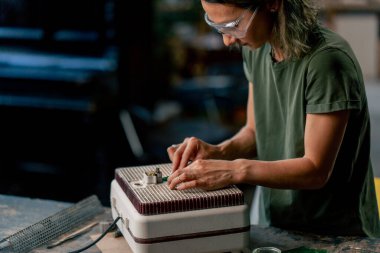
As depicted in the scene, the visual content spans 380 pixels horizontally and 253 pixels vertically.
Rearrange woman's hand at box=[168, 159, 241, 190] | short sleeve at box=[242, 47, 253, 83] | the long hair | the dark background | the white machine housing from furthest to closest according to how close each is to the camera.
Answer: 1. the dark background
2. short sleeve at box=[242, 47, 253, 83]
3. the long hair
4. woman's hand at box=[168, 159, 241, 190]
5. the white machine housing

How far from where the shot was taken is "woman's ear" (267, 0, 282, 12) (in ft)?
6.23

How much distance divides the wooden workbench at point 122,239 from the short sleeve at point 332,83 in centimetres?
44

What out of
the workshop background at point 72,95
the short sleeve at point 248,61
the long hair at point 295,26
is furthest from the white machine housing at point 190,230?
the workshop background at point 72,95

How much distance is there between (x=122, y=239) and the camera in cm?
195

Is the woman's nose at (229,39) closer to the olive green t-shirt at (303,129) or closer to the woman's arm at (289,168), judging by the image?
the olive green t-shirt at (303,129)

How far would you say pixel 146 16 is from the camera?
230 inches

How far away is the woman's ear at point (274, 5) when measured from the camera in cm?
190

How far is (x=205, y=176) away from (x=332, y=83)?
47 centimetres

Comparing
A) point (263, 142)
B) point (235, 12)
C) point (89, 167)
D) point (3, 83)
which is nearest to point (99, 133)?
point (89, 167)

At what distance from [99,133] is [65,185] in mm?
559

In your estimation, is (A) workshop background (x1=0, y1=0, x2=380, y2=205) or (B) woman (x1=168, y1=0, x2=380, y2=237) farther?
(A) workshop background (x1=0, y1=0, x2=380, y2=205)

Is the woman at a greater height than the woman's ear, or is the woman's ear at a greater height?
the woman's ear

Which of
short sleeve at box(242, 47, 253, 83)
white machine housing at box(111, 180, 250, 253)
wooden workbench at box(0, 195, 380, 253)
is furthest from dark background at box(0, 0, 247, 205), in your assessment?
white machine housing at box(111, 180, 250, 253)

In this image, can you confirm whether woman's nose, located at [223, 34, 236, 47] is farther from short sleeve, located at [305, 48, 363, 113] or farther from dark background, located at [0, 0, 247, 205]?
dark background, located at [0, 0, 247, 205]
